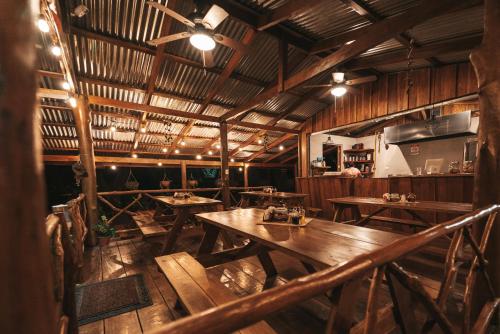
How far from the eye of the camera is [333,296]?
2.75 feet

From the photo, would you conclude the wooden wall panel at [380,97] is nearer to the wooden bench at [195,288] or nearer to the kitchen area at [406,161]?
the kitchen area at [406,161]

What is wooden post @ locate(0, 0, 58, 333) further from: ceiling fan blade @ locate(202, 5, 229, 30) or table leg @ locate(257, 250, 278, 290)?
ceiling fan blade @ locate(202, 5, 229, 30)

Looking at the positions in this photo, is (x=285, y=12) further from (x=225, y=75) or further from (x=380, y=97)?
(x=380, y=97)

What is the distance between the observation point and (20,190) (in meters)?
0.40

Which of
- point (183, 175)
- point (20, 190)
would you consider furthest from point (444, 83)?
point (183, 175)

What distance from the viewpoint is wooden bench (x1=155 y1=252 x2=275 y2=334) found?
4.45 feet

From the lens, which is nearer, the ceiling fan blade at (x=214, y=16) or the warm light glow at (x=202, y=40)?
the ceiling fan blade at (x=214, y=16)

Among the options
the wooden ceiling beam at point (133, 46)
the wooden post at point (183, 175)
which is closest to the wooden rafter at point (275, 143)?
the wooden post at point (183, 175)

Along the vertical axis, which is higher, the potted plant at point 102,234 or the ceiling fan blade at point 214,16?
the ceiling fan blade at point 214,16

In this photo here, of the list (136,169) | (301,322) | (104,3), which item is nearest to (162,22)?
(104,3)

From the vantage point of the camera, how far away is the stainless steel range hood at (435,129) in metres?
5.39

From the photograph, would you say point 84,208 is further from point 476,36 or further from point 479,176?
point 476,36

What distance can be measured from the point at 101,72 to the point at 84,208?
306 cm

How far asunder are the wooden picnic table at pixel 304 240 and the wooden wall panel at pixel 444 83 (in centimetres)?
512
